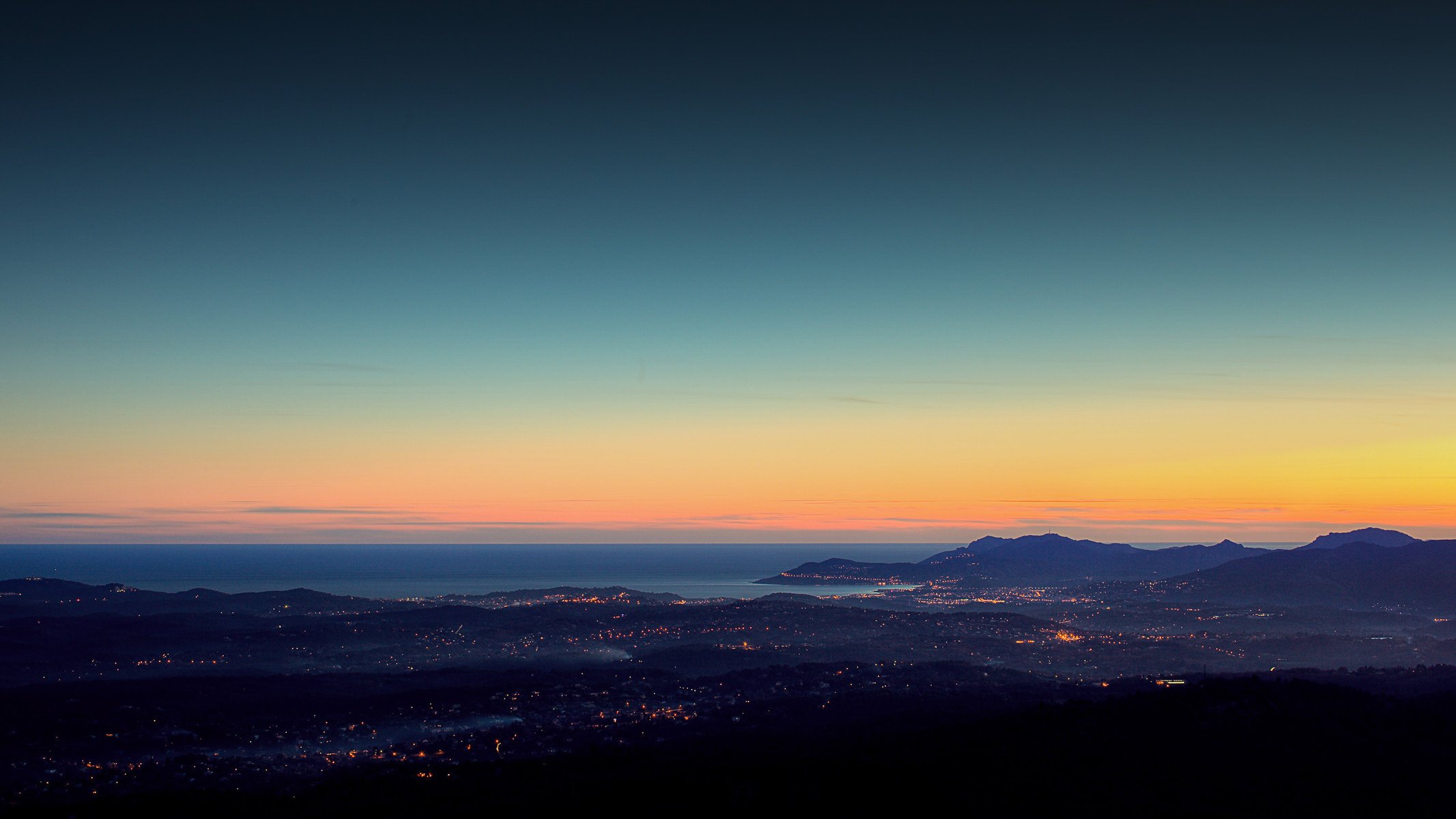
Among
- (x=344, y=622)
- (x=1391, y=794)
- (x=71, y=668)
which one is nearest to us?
→ (x=1391, y=794)

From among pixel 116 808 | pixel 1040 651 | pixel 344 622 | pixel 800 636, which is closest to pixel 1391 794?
pixel 116 808

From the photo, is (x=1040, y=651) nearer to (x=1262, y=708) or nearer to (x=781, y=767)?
(x=1262, y=708)

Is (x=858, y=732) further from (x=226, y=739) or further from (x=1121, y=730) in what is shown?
(x=226, y=739)

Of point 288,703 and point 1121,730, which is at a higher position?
point 1121,730

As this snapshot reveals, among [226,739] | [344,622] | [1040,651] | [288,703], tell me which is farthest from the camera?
[344,622]

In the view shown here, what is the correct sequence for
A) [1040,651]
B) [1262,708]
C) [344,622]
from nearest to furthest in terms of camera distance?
[1262,708] < [1040,651] < [344,622]

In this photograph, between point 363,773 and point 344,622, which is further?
point 344,622

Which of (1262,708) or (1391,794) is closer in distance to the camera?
(1391,794)

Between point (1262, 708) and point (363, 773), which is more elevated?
point (1262, 708)

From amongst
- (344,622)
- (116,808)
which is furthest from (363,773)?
(344,622)
